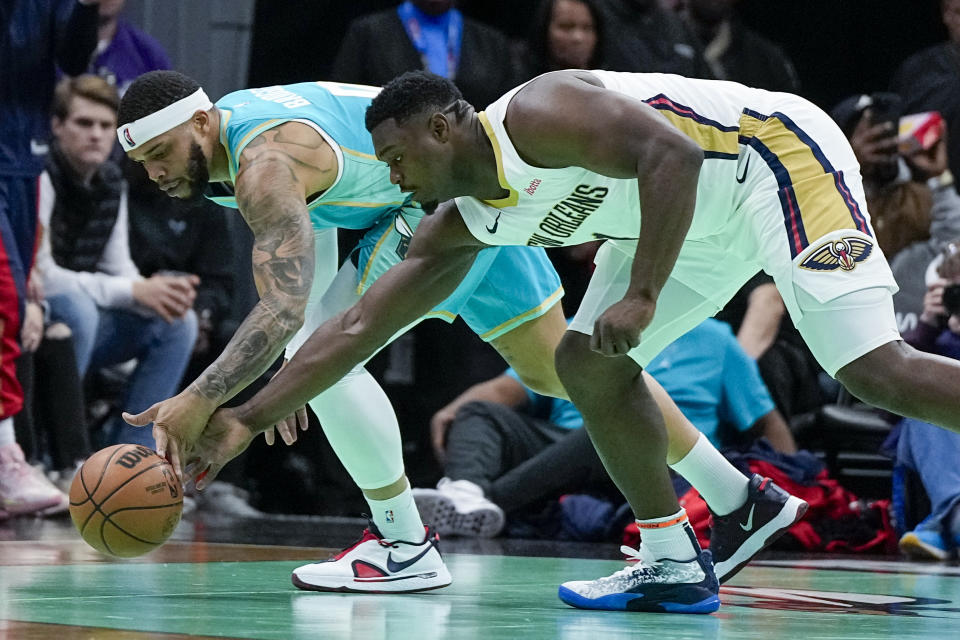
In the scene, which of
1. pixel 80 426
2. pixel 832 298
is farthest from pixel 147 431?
pixel 832 298

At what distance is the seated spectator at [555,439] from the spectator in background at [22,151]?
209 cm

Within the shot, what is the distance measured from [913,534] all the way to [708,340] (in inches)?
55.7

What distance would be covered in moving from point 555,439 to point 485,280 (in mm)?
2865

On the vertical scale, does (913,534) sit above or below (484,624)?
below

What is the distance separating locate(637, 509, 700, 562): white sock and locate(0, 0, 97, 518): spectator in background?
435 centimetres

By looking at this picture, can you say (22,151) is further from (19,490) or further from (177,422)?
(177,422)

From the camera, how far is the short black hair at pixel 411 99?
3752 mm

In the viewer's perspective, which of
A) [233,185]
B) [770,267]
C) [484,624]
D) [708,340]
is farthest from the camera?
[708,340]

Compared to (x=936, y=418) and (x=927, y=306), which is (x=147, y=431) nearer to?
(x=927, y=306)

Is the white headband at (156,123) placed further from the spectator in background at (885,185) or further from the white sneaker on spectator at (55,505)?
the spectator in background at (885,185)

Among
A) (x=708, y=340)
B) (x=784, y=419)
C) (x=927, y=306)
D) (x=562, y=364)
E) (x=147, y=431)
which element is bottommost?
(x=147, y=431)

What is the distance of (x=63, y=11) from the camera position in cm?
778

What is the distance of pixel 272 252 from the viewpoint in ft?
13.0

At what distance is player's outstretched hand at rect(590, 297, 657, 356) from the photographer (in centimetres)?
350
